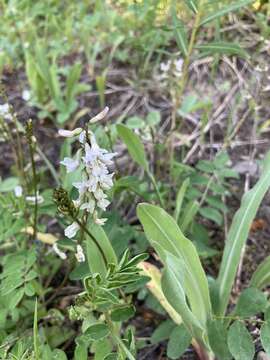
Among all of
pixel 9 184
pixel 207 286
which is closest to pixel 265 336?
pixel 207 286

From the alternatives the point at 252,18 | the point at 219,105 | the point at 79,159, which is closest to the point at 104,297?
the point at 79,159

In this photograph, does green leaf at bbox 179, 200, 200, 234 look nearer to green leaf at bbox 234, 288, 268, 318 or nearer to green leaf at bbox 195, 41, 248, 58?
green leaf at bbox 234, 288, 268, 318

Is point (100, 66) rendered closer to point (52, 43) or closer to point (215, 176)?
point (52, 43)

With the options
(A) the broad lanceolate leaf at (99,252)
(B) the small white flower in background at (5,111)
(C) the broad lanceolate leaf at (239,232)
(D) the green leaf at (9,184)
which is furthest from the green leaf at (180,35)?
(D) the green leaf at (9,184)

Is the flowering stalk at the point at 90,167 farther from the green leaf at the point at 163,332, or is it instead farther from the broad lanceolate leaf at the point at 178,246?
the green leaf at the point at 163,332

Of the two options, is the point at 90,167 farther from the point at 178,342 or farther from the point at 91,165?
the point at 178,342

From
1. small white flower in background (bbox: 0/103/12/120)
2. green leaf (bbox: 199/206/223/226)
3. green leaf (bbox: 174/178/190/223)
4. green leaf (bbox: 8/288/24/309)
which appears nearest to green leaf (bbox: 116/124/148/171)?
green leaf (bbox: 174/178/190/223)
